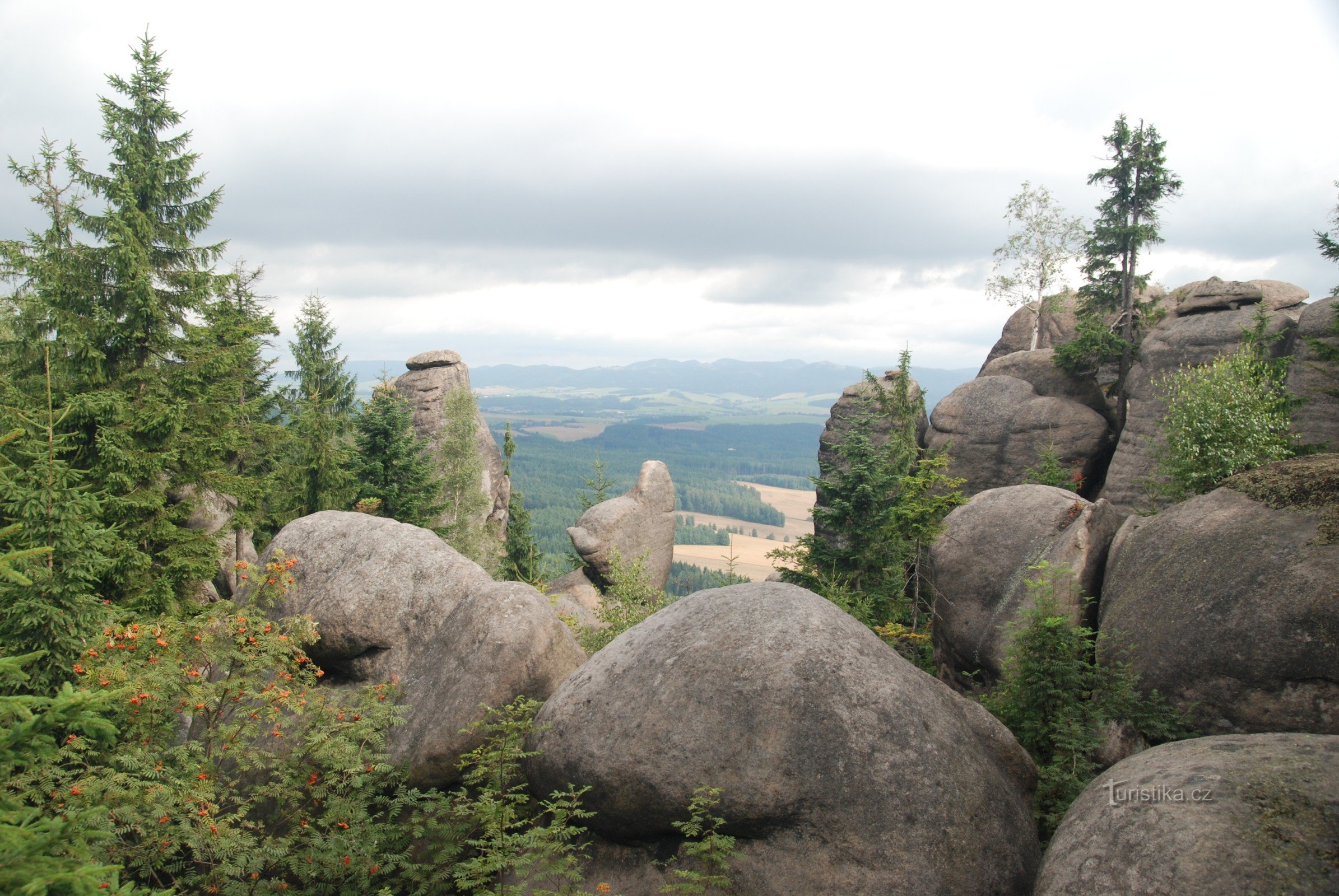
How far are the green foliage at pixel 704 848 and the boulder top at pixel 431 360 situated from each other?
130 ft

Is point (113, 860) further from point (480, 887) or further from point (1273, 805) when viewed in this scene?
point (1273, 805)

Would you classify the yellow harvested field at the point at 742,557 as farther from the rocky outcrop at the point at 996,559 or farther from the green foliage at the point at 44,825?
the green foliage at the point at 44,825

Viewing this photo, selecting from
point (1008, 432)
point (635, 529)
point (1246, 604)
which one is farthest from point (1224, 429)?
point (635, 529)

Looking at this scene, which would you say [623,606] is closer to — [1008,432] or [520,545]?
[1008,432]

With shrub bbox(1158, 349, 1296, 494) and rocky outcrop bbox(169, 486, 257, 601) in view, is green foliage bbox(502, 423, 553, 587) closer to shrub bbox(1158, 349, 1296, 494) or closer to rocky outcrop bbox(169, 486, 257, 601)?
rocky outcrop bbox(169, 486, 257, 601)

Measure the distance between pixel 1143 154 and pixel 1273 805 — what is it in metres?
28.2

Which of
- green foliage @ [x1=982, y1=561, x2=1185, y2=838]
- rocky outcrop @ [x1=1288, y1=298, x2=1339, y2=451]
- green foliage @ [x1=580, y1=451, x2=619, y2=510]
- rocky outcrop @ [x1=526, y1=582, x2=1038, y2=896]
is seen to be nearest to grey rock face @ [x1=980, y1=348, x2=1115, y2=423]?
rocky outcrop @ [x1=1288, y1=298, x2=1339, y2=451]

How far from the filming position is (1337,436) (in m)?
18.2

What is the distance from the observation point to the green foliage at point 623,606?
15.2 meters

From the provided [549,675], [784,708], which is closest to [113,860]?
[549,675]

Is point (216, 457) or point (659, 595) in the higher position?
point (216, 457)

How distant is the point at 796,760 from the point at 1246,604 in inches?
268

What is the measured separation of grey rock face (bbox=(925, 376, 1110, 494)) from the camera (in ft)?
85.8

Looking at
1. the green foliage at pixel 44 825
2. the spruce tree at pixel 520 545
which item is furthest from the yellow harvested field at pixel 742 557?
the green foliage at pixel 44 825
